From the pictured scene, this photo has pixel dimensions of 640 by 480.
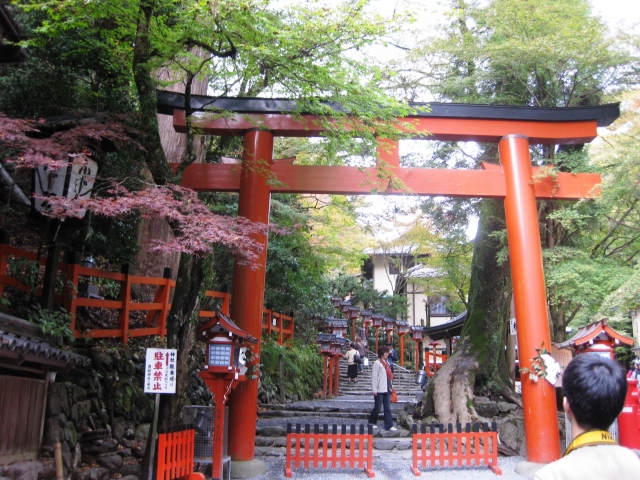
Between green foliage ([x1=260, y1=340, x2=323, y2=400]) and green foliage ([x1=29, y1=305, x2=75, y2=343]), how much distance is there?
8.13m

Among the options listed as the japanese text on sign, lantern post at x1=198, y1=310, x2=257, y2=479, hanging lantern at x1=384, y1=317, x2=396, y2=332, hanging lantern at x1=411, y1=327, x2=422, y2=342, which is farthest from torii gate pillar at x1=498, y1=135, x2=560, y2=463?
hanging lantern at x1=384, y1=317, x2=396, y2=332

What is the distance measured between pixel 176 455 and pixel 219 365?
1.16m

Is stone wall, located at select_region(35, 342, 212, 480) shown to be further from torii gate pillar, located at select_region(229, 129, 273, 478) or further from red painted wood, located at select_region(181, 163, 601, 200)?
red painted wood, located at select_region(181, 163, 601, 200)

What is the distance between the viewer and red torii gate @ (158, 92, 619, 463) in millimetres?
8242

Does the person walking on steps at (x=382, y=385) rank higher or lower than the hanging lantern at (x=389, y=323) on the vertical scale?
lower

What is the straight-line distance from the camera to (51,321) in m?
6.31

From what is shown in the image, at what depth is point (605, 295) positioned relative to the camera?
881 centimetres

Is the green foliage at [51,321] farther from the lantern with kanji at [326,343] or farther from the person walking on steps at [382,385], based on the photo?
the lantern with kanji at [326,343]

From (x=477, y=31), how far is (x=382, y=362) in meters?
8.41

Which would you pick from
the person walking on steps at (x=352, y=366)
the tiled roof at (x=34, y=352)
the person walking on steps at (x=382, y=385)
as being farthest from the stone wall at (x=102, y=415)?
the person walking on steps at (x=352, y=366)

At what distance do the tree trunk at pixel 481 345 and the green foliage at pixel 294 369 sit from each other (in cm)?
516

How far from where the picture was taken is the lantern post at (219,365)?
268 inches

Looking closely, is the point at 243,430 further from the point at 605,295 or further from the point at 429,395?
the point at 605,295

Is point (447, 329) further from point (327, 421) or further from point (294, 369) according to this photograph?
point (327, 421)
